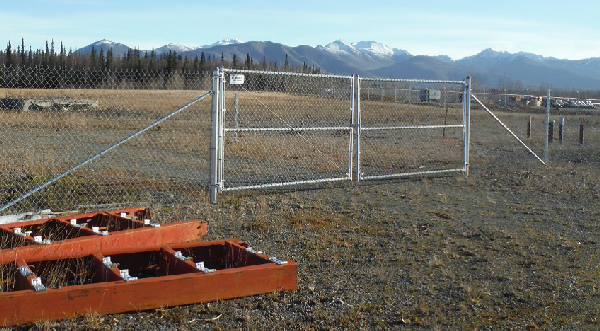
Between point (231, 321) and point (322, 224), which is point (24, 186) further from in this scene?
point (231, 321)

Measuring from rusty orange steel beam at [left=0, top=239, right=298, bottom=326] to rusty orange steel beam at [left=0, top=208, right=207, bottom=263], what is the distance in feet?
0.94

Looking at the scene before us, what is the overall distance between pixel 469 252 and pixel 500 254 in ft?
1.20

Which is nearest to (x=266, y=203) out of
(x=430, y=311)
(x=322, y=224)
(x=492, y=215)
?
(x=322, y=224)

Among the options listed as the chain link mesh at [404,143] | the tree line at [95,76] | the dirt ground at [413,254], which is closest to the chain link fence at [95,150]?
the tree line at [95,76]

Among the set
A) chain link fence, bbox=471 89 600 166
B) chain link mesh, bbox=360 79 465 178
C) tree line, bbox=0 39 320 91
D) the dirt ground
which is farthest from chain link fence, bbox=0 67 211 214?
chain link fence, bbox=471 89 600 166

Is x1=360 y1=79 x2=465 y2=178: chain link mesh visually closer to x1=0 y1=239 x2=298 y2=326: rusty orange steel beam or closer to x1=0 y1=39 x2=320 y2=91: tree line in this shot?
x1=0 y1=39 x2=320 y2=91: tree line

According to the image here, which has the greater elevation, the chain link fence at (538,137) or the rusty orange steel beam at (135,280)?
the chain link fence at (538,137)

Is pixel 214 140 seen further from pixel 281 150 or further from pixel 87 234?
pixel 281 150

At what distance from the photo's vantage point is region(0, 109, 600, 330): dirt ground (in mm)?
5395

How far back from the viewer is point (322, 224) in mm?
9156

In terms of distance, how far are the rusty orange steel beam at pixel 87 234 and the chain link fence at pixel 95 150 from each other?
61 centimetres

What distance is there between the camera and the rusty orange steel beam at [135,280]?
499cm

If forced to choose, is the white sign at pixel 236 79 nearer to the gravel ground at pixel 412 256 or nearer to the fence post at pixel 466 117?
the gravel ground at pixel 412 256

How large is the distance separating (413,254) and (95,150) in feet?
38.4
